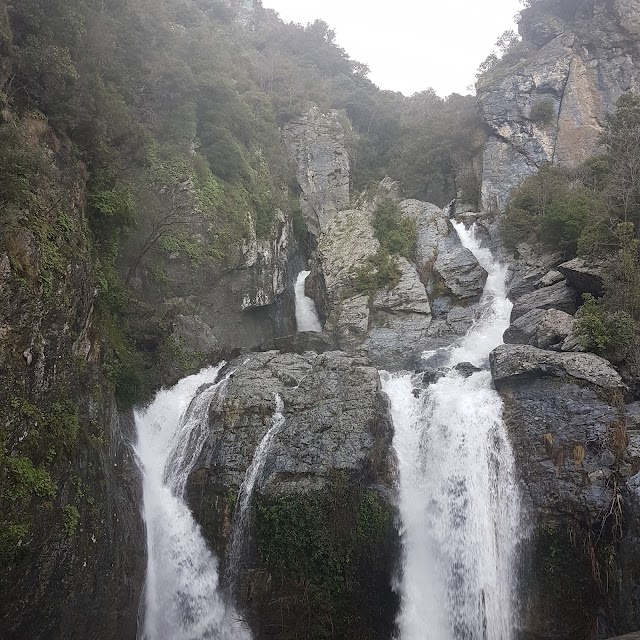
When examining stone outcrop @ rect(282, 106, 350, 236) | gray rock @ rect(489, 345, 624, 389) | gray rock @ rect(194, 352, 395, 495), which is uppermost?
stone outcrop @ rect(282, 106, 350, 236)

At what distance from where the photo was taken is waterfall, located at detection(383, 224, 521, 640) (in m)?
11.5

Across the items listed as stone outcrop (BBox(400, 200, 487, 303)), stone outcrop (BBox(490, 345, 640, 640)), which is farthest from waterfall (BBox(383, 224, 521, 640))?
stone outcrop (BBox(400, 200, 487, 303))

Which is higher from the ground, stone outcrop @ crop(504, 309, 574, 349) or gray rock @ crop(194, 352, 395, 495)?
stone outcrop @ crop(504, 309, 574, 349)

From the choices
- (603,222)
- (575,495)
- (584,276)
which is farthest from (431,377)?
(603,222)

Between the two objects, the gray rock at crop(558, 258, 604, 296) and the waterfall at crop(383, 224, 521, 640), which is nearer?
the waterfall at crop(383, 224, 521, 640)

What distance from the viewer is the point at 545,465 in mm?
12328

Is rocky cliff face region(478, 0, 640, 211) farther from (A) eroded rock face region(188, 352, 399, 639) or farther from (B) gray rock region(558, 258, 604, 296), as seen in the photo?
(A) eroded rock face region(188, 352, 399, 639)

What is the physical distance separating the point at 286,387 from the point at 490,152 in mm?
26811

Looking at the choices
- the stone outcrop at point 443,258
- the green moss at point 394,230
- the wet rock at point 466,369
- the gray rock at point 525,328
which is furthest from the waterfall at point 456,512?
the green moss at point 394,230

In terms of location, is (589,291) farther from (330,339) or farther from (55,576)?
(55,576)

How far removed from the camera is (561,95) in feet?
113

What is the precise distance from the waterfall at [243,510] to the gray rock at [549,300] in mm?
11794

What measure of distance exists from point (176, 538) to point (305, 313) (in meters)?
15.8

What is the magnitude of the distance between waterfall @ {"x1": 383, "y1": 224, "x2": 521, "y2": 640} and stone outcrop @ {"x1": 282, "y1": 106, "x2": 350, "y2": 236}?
1930 centimetres
